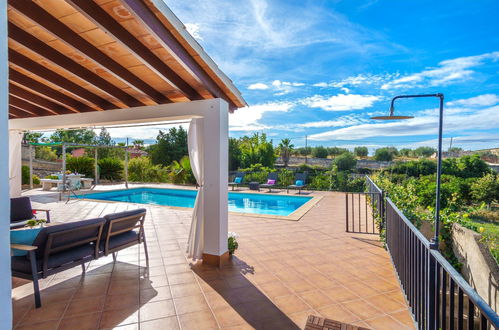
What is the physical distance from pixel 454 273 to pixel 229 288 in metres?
2.54

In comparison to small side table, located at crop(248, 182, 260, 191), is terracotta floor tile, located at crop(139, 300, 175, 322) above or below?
below

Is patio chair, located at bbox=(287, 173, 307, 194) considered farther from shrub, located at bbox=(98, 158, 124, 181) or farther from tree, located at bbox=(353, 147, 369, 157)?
tree, located at bbox=(353, 147, 369, 157)

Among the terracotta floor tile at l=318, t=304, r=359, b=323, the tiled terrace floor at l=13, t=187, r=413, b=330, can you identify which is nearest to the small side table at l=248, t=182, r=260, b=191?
the tiled terrace floor at l=13, t=187, r=413, b=330

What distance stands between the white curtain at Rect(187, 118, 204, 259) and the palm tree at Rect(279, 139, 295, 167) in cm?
1646

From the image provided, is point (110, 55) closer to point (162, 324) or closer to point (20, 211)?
point (162, 324)

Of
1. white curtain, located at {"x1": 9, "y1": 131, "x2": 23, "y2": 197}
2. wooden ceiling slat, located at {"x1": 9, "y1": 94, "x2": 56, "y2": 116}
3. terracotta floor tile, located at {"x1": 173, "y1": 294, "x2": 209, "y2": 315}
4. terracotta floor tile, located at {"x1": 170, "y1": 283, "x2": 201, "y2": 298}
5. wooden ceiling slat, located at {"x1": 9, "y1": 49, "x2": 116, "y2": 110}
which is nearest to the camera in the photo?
terracotta floor tile, located at {"x1": 173, "y1": 294, "x2": 209, "y2": 315}

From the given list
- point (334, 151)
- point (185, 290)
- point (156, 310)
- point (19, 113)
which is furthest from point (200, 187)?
point (334, 151)

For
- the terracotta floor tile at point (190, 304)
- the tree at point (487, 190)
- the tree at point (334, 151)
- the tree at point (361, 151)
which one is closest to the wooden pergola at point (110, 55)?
the terracotta floor tile at point (190, 304)

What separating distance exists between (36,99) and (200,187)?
420cm

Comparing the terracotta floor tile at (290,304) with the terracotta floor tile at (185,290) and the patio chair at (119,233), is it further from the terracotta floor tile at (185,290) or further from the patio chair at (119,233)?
the patio chair at (119,233)

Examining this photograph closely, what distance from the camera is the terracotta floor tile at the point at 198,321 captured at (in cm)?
259

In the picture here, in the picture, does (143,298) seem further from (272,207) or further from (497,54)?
(497,54)

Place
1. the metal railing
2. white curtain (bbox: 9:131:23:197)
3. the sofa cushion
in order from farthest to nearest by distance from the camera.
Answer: white curtain (bbox: 9:131:23:197) → the sofa cushion → the metal railing

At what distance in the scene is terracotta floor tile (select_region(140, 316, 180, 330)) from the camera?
256 cm
